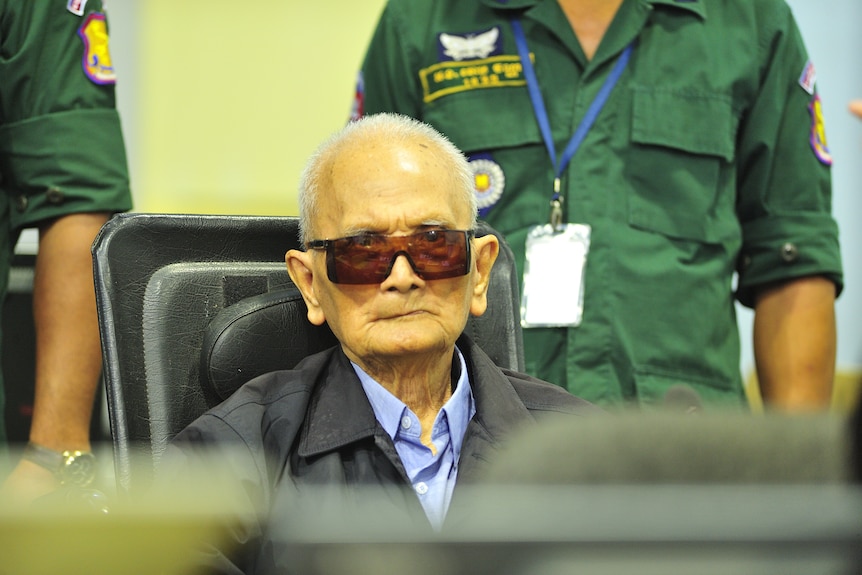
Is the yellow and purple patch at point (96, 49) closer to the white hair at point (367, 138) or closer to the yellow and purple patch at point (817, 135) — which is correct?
the white hair at point (367, 138)

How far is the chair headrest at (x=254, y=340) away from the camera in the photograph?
1636 millimetres

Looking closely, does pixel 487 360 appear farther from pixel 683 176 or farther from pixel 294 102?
pixel 294 102

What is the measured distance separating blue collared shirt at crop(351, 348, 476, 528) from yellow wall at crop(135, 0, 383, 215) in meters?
2.76

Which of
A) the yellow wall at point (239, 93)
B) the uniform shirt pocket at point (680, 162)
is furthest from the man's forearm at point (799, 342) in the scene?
the yellow wall at point (239, 93)

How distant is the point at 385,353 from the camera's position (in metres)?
1.60

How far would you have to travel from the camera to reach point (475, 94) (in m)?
2.38

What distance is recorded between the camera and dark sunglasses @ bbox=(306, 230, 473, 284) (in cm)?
157

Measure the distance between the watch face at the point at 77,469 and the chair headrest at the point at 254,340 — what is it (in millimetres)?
427

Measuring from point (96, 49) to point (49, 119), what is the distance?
0.16 metres

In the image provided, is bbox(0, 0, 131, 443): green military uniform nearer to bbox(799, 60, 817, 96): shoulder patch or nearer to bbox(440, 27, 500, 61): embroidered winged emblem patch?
bbox(440, 27, 500, 61): embroidered winged emblem patch

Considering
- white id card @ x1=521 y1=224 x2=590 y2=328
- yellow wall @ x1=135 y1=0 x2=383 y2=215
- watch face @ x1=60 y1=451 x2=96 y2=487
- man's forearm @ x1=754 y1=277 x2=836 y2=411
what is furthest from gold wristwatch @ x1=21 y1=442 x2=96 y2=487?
yellow wall @ x1=135 y1=0 x2=383 y2=215

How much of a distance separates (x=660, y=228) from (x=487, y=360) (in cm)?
74

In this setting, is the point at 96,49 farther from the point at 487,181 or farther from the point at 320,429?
the point at 320,429

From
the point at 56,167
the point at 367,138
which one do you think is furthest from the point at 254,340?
the point at 56,167
